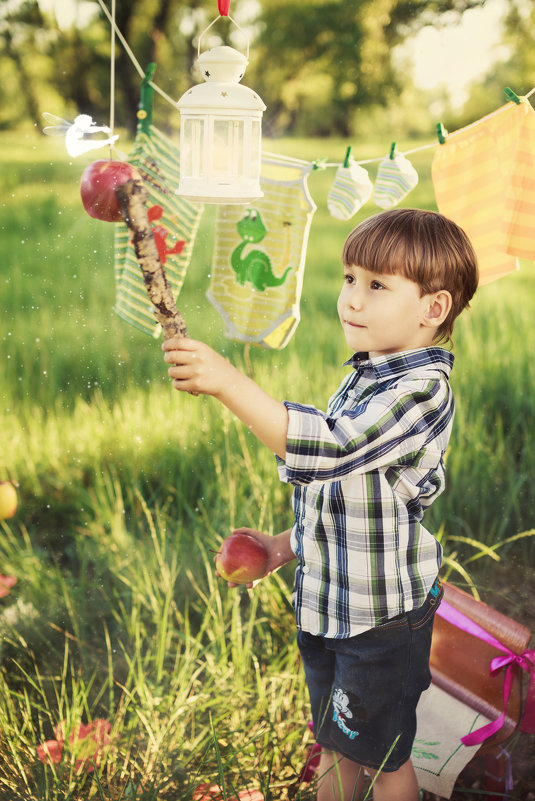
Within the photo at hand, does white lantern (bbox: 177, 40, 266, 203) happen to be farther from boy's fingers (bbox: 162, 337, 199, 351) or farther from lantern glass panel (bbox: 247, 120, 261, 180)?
boy's fingers (bbox: 162, 337, 199, 351)

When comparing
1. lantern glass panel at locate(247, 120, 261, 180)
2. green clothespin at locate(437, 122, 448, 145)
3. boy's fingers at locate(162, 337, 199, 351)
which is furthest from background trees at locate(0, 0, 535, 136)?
boy's fingers at locate(162, 337, 199, 351)

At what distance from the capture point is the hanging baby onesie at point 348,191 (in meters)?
1.44

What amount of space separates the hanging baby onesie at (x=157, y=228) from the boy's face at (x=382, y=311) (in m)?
0.52

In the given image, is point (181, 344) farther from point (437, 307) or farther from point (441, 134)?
point (441, 134)

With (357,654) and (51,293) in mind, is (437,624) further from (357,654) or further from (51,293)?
(51,293)

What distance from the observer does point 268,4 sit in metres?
2.10

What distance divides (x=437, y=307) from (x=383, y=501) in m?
0.29

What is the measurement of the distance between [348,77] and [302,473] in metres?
1.76

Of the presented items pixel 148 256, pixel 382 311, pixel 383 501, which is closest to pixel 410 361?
pixel 382 311

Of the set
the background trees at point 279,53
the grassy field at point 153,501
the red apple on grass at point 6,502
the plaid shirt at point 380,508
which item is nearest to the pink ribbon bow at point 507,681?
the grassy field at point 153,501

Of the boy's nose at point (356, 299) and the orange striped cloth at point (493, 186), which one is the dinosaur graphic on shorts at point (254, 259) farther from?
the boy's nose at point (356, 299)

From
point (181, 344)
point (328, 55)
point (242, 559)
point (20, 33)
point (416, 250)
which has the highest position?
point (20, 33)

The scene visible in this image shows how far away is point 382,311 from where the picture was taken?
1046 mm

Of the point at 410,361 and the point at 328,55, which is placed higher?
the point at 328,55
